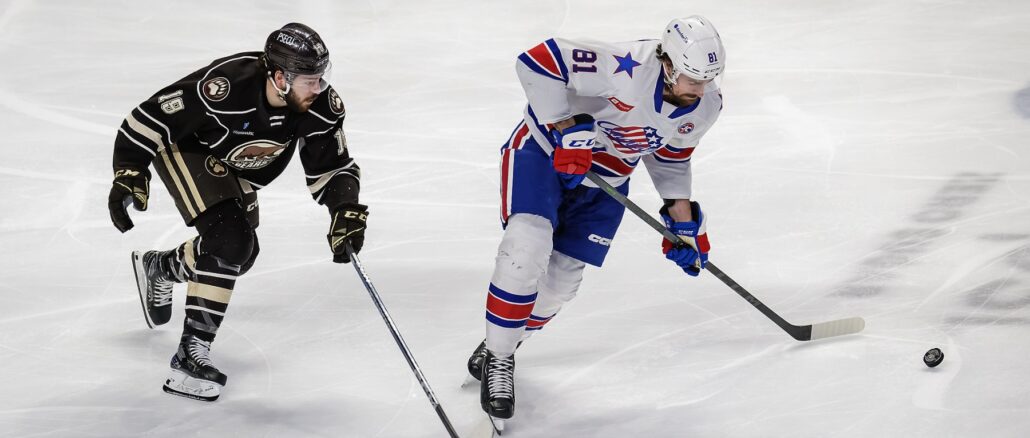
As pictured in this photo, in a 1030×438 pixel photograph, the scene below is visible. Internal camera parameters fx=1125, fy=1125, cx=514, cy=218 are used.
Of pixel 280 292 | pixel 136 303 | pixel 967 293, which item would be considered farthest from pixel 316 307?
pixel 967 293

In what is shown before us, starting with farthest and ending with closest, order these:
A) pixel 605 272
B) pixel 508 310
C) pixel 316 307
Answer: pixel 605 272, pixel 316 307, pixel 508 310

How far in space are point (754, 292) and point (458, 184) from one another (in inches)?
57.8

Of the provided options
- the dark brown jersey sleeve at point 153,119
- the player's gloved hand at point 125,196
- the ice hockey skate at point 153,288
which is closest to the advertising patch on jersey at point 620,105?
the dark brown jersey sleeve at point 153,119

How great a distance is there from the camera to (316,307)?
3.89m

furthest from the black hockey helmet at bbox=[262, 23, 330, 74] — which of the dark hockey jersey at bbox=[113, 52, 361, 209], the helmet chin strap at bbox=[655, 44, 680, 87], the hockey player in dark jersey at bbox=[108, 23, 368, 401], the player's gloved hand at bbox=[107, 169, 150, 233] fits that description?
the helmet chin strap at bbox=[655, 44, 680, 87]

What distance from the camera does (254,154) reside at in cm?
333

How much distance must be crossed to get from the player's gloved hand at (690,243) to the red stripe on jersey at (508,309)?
2.00ft

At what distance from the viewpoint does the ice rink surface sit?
3.25m

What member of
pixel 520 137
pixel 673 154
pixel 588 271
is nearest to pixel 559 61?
pixel 520 137

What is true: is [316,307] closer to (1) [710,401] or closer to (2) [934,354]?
(1) [710,401]

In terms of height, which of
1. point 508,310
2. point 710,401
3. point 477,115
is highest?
point 508,310

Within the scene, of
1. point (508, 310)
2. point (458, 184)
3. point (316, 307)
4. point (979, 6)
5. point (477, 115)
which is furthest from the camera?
point (979, 6)

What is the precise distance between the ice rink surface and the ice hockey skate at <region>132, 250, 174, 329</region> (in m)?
0.06

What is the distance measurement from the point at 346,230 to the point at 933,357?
5.88ft
